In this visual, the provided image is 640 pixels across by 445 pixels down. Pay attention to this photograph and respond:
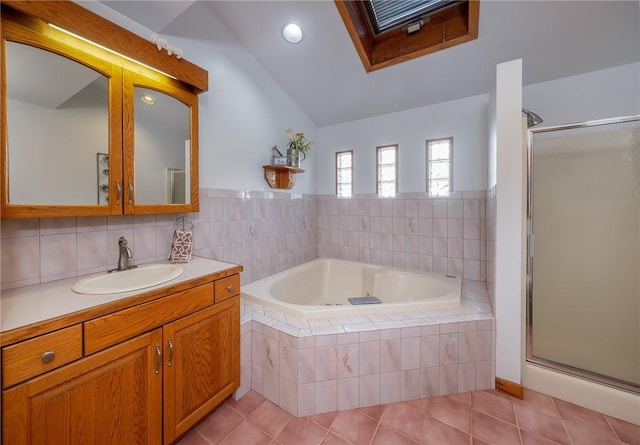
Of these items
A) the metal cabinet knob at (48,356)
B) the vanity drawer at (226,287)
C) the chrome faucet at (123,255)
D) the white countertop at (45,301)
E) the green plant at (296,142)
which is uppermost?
the green plant at (296,142)

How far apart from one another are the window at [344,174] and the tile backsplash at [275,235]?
12 centimetres

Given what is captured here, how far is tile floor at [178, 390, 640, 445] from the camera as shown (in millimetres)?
1293

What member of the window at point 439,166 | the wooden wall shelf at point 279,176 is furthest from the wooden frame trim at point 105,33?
the window at point 439,166

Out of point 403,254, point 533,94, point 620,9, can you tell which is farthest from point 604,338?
point 620,9

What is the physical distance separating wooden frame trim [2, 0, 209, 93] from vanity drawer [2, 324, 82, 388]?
3.88 ft

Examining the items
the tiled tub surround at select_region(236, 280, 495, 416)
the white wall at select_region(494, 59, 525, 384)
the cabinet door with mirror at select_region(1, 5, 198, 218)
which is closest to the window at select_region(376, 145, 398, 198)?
the white wall at select_region(494, 59, 525, 384)

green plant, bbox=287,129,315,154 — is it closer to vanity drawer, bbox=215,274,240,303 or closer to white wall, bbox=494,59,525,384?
vanity drawer, bbox=215,274,240,303

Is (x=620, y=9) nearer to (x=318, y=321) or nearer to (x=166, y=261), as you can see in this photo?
(x=318, y=321)

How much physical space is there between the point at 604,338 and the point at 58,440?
2821mm

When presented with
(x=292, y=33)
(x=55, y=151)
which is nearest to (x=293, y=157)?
(x=292, y=33)

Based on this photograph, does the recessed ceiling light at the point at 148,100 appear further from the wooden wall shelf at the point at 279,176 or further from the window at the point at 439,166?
the window at the point at 439,166

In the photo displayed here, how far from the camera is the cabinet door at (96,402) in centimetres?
77

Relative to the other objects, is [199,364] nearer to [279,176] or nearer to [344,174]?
[279,176]

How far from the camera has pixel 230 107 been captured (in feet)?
6.81
